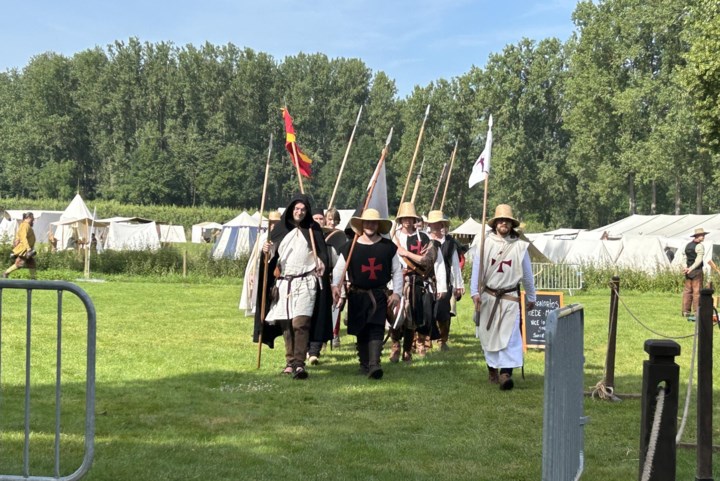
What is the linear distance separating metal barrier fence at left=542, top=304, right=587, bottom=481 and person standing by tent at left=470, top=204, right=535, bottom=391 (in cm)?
348

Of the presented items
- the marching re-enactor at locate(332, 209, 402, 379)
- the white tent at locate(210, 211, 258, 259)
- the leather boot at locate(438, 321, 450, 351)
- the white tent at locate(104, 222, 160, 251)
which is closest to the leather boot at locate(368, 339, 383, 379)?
the marching re-enactor at locate(332, 209, 402, 379)

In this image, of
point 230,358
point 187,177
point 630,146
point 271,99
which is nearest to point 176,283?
point 230,358

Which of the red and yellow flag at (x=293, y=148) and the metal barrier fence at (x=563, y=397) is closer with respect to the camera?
the metal barrier fence at (x=563, y=397)

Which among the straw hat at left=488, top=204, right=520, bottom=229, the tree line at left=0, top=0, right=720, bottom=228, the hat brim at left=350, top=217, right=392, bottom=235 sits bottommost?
the hat brim at left=350, top=217, right=392, bottom=235

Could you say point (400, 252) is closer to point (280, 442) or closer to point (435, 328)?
point (435, 328)

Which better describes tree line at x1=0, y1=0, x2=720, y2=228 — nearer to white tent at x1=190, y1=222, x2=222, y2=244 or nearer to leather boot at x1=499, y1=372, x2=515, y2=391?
white tent at x1=190, y1=222, x2=222, y2=244

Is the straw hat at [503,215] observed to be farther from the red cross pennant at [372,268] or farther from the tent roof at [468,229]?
the tent roof at [468,229]

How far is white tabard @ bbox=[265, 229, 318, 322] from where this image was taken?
925 cm

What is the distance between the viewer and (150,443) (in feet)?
19.7

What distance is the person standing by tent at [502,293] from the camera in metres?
8.89

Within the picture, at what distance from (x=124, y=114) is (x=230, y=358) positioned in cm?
8967

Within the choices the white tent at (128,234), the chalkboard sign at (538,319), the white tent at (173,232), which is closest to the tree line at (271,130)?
the white tent at (173,232)

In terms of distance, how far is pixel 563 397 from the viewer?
173 inches

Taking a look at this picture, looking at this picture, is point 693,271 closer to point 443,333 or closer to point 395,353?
point 443,333
